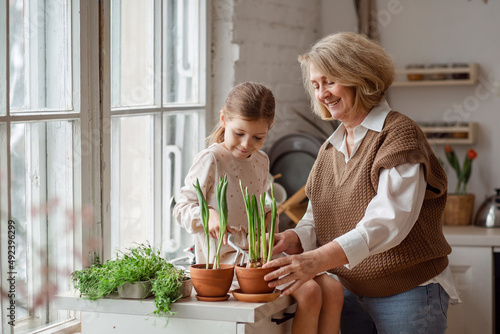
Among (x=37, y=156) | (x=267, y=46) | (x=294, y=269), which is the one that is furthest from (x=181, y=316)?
(x=267, y=46)

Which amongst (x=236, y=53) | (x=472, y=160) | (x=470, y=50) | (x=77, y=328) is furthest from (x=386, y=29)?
(x=77, y=328)

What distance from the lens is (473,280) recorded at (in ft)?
11.5

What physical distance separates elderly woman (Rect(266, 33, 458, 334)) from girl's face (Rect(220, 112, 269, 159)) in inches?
7.8

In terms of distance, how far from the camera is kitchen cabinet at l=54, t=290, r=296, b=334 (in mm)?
1701

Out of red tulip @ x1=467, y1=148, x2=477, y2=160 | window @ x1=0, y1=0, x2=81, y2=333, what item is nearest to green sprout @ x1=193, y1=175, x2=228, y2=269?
window @ x1=0, y1=0, x2=81, y2=333

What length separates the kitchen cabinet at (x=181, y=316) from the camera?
5.58ft

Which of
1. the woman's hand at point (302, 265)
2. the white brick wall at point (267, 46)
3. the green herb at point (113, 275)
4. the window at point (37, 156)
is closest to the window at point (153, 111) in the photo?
the white brick wall at point (267, 46)

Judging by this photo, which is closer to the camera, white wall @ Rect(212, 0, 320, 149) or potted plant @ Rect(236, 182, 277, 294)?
potted plant @ Rect(236, 182, 277, 294)

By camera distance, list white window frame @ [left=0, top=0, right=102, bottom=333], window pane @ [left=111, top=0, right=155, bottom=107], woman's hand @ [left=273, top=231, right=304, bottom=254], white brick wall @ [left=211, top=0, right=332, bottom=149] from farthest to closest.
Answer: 1. white brick wall @ [left=211, top=0, right=332, bottom=149]
2. window pane @ [left=111, top=0, right=155, bottom=107]
3. white window frame @ [left=0, top=0, right=102, bottom=333]
4. woman's hand @ [left=273, top=231, right=304, bottom=254]

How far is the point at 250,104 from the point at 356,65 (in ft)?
1.07

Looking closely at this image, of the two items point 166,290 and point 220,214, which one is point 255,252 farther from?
point 166,290

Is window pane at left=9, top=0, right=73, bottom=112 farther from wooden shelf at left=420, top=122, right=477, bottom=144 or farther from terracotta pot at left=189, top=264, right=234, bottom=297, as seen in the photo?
wooden shelf at left=420, top=122, right=477, bottom=144

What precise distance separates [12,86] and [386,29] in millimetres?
2646

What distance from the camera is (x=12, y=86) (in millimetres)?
1948
